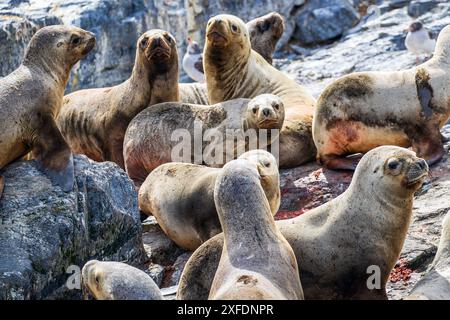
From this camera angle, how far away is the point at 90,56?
17.8 meters

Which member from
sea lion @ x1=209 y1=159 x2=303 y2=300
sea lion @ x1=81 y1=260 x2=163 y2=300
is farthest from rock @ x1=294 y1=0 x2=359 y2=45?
sea lion @ x1=81 y1=260 x2=163 y2=300

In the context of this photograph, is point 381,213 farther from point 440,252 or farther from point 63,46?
point 63,46

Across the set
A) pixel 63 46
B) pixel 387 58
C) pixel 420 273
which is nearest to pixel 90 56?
pixel 387 58

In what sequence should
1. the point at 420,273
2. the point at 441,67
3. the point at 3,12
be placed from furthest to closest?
the point at 3,12, the point at 441,67, the point at 420,273

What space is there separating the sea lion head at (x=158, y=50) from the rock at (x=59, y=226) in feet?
9.49

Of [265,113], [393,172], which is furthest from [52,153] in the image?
[393,172]

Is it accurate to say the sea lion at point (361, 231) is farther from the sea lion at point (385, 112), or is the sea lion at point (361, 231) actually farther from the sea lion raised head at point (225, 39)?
the sea lion raised head at point (225, 39)

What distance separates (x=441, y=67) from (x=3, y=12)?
7218 mm

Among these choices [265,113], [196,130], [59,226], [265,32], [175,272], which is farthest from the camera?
[265,32]

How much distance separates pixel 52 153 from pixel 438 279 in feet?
→ 11.6

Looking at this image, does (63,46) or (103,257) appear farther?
(63,46)

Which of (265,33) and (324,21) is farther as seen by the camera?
(324,21)

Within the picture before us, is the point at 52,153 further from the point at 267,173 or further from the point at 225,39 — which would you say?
the point at 225,39

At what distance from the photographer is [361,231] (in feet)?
28.7
